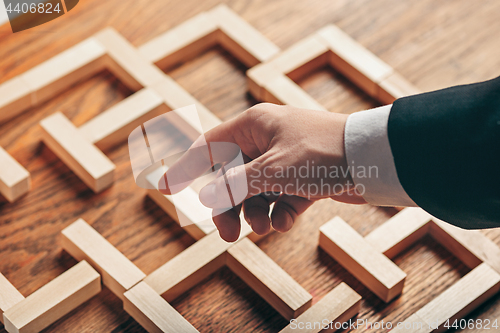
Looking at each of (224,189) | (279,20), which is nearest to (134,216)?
(224,189)

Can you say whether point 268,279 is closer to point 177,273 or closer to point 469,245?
point 177,273

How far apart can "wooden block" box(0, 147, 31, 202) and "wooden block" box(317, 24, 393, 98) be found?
478 mm

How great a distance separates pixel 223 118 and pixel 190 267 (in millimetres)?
252

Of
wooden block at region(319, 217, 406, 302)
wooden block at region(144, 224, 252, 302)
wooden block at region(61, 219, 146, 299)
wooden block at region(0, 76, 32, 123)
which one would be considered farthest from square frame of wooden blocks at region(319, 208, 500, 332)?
wooden block at region(0, 76, 32, 123)

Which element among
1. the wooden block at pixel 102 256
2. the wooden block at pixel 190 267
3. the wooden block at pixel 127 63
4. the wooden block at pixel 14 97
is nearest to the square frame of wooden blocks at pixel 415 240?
the wooden block at pixel 190 267

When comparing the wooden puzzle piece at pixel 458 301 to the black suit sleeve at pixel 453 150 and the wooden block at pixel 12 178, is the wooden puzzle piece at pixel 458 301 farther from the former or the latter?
the wooden block at pixel 12 178

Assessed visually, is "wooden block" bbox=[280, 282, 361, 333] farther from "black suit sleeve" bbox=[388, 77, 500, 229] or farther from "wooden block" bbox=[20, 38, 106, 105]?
"wooden block" bbox=[20, 38, 106, 105]

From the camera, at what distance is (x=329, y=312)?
58 centimetres

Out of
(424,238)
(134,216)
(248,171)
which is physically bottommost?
(424,238)

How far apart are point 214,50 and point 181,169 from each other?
321 mm

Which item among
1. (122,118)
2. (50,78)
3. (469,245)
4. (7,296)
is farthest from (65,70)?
(469,245)

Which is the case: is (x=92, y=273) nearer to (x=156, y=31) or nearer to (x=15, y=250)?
(x=15, y=250)

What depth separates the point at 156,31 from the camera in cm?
87

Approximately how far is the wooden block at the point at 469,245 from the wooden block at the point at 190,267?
24 cm
